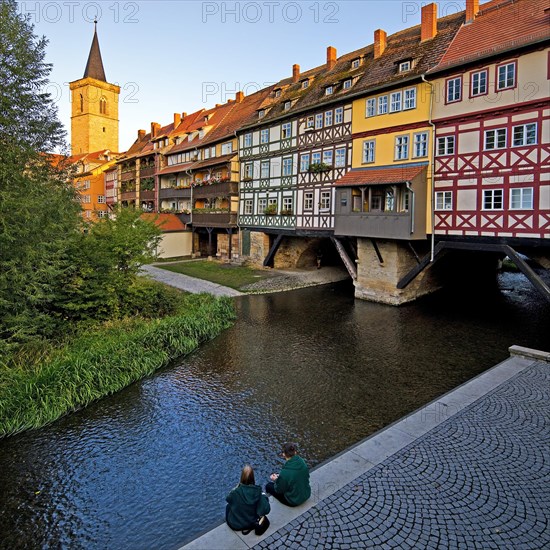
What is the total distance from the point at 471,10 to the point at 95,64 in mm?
54687

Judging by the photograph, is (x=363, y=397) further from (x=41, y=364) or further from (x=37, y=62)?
(x=37, y=62)

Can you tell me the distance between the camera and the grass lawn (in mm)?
23172

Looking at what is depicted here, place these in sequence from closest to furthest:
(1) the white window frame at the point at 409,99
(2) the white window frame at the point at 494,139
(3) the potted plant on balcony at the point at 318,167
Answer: (2) the white window frame at the point at 494,139 < (1) the white window frame at the point at 409,99 < (3) the potted plant on balcony at the point at 318,167

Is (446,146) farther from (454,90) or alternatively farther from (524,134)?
(524,134)

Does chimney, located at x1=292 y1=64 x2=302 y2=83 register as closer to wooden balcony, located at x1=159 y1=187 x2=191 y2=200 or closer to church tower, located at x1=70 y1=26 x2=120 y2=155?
wooden balcony, located at x1=159 y1=187 x2=191 y2=200

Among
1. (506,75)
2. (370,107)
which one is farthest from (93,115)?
(506,75)

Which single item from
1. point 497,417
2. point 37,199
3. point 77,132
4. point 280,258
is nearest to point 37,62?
point 37,199

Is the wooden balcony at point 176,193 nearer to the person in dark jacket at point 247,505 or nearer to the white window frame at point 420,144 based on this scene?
the white window frame at point 420,144

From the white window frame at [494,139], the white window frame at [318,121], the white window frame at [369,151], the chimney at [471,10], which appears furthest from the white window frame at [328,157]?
the white window frame at [494,139]

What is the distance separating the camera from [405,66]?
58.3 feet

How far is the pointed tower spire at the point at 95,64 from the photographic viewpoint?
2265 inches

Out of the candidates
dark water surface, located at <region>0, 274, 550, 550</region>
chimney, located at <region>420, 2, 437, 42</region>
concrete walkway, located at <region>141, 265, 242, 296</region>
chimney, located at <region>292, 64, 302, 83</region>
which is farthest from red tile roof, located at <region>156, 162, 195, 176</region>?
dark water surface, located at <region>0, 274, 550, 550</region>

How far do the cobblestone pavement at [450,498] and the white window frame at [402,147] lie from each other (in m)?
12.0

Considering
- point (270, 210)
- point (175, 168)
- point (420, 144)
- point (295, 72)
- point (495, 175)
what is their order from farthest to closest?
point (175, 168) → point (295, 72) → point (270, 210) → point (420, 144) → point (495, 175)
